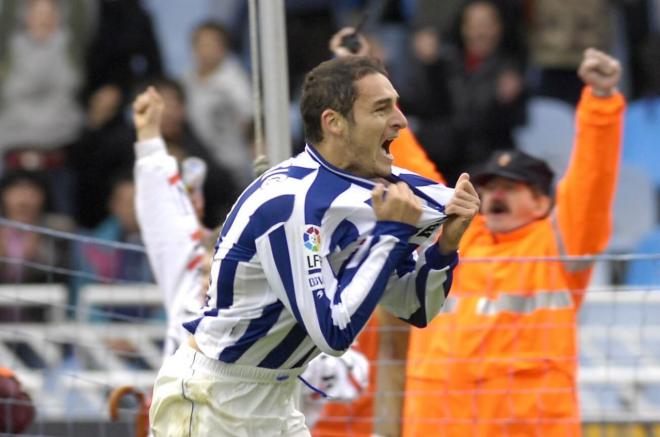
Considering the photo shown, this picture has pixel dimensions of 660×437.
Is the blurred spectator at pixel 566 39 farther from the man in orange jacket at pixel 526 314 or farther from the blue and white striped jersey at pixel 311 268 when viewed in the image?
the blue and white striped jersey at pixel 311 268

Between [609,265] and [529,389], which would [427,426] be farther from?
[609,265]

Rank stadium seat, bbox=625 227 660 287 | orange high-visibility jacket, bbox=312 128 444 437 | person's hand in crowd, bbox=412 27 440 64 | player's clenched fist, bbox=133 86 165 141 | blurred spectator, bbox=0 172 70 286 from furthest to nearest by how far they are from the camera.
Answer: person's hand in crowd, bbox=412 27 440 64 → blurred spectator, bbox=0 172 70 286 → stadium seat, bbox=625 227 660 287 → orange high-visibility jacket, bbox=312 128 444 437 → player's clenched fist, bbox=133 86 165 141

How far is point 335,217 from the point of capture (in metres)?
4.61

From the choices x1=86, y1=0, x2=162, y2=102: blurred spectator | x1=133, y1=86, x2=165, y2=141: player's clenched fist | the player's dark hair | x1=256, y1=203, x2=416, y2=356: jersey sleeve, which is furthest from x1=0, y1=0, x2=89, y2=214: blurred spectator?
x1=256, y1=203, x2=416, y2=356: jersey sleeve

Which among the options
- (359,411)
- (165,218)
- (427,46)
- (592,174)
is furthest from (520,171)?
(427,46)

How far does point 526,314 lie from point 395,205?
5.38 feet

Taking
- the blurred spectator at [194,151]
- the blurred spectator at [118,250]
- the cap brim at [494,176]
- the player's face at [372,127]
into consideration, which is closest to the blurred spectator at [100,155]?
the blurred spectator at [118,250]

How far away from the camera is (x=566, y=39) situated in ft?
33.3

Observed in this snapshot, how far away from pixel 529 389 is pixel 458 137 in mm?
3778

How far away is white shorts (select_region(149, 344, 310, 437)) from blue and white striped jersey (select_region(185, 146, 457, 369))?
0.18ft

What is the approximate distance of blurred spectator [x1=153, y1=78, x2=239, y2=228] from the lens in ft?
32.6

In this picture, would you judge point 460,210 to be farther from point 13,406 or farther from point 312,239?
point 13,406

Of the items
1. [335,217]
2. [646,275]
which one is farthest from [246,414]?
[646,275]

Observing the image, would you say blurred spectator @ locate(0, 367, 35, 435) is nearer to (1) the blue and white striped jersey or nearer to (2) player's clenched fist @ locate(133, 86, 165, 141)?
(2) player's clenched fist @ locate(133, 86, 165, 141)
